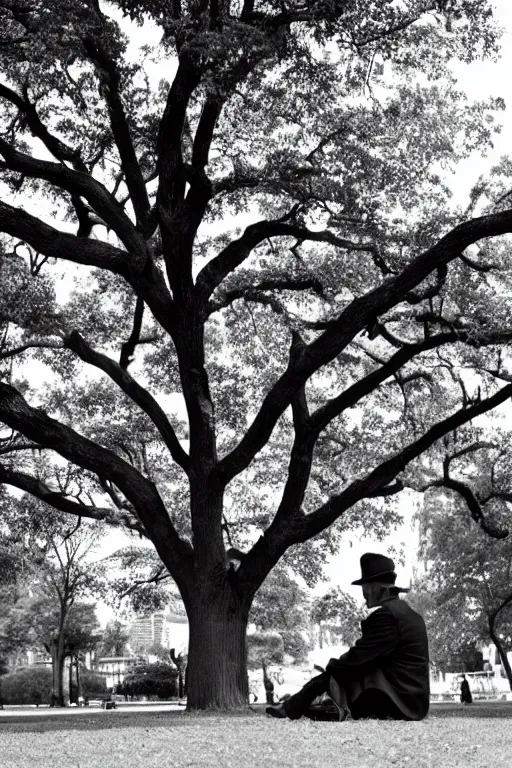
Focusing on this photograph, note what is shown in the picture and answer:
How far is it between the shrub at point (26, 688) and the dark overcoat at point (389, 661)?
134 feet

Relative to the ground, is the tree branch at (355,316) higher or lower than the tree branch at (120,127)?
lower

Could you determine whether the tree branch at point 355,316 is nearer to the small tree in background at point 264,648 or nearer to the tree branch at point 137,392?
the tree branch at point 137,392

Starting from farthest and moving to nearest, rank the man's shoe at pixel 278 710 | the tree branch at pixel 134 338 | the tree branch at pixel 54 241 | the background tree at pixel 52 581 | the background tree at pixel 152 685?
the background tree at pixel 152 685 → the background tree at pixel 52 581 → the tree branch at pixel 134 338 → the tree branch at pixel 54 241 → the man's shoe at pixel 278 710

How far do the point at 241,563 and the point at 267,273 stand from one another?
5.91 meters

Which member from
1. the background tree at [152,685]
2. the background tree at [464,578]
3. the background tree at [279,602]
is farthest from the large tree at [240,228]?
the background tree at [152,685]

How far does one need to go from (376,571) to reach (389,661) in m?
0.67

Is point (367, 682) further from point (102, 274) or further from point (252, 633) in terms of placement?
point (252, 633)

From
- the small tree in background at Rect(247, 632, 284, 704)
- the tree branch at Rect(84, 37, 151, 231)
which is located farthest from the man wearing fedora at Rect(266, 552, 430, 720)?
the small tree in background at Rect(247, 632, 284, 704)

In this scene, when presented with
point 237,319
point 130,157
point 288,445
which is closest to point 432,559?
point 288,445

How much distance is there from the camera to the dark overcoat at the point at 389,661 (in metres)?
6.75

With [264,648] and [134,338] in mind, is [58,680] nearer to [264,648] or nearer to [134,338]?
[264,648]

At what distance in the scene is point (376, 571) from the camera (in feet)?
22.7

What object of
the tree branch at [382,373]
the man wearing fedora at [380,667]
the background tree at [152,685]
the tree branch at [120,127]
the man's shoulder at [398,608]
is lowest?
the man wearing fedora at [380,667]

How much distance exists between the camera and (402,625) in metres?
6.79
